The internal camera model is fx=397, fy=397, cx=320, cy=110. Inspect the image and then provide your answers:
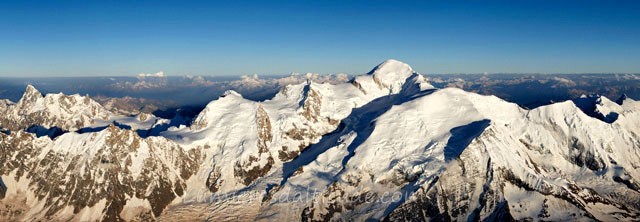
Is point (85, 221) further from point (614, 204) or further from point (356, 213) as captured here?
point (614, 204)

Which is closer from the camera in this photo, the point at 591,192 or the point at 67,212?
the point at 67,212

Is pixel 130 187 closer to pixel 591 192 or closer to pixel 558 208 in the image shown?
pixel 558 208

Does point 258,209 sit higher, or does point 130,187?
point 130,187

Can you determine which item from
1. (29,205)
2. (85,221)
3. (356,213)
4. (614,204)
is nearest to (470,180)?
(356,213)

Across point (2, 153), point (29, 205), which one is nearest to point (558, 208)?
point (29, 205)

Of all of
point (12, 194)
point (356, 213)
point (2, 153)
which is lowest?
point (356, 213)

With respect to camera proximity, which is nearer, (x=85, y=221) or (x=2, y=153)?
(x=85, y=221)

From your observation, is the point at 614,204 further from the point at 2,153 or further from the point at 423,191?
the point at 2,153

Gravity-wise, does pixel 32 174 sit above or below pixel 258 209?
above

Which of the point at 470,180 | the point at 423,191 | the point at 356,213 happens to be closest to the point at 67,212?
the point at 356,213
